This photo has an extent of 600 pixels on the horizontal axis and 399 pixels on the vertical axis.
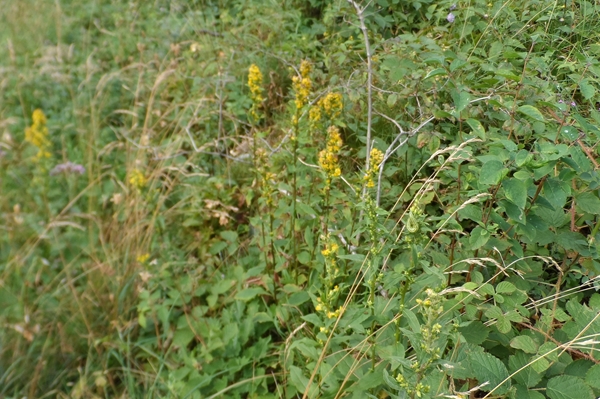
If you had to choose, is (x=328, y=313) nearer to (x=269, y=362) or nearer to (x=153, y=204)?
(x=269, y=362)

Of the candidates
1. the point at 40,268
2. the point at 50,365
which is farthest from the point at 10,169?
the point at 50,365

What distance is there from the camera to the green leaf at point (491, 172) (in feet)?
4.15

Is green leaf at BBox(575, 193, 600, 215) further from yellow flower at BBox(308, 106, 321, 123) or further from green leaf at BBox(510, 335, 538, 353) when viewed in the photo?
yellow flower at BBox(308, 106, 321, 123)

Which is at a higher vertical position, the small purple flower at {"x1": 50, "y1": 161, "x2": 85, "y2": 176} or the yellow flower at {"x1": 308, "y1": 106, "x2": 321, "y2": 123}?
the yellow flower at {"x1": 308, "y1": 106, "x2": 321, "y2": 123}

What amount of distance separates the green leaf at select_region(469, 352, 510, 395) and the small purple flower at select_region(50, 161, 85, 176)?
2.45 metres

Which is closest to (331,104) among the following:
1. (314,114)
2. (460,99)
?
(314,114)

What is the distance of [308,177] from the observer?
2.29 meters

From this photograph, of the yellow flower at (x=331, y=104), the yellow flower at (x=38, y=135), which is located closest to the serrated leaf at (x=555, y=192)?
the yellow flower at (x=331, y=104)

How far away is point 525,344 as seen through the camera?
129 cm

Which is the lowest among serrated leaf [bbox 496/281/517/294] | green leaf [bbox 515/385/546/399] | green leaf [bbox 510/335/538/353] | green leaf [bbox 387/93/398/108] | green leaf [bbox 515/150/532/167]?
green leaf [bbox 515/385/546/399]

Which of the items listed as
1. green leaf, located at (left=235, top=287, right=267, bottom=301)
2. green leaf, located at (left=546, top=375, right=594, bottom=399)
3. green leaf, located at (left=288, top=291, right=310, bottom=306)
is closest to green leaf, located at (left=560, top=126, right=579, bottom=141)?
green leaf, located at (left=546, top=375, right=594, bottom=399)

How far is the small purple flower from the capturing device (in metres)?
2.75

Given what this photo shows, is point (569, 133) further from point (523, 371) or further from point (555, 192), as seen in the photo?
point (523, 371)

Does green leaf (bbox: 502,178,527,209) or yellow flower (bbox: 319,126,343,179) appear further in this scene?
yellow flower (bbox: 319,126,343,179)
